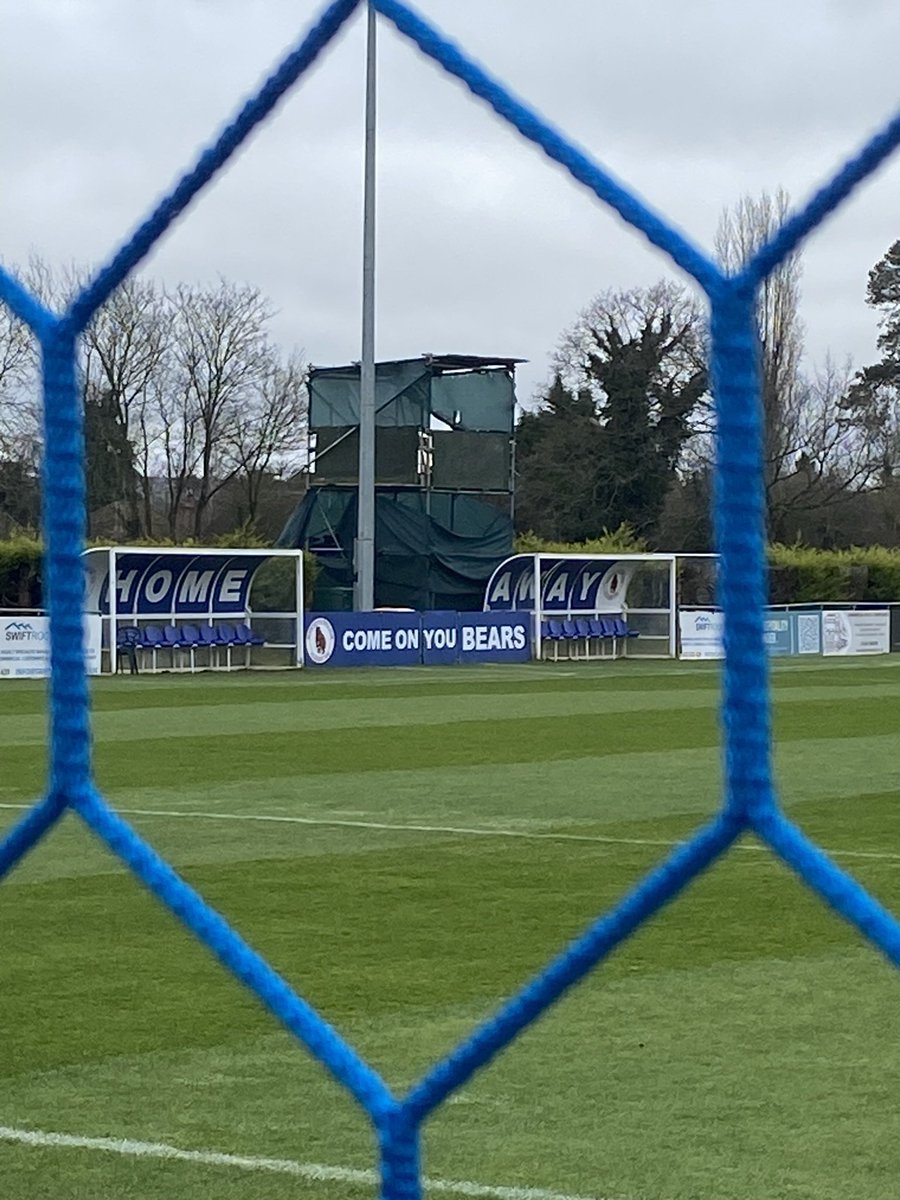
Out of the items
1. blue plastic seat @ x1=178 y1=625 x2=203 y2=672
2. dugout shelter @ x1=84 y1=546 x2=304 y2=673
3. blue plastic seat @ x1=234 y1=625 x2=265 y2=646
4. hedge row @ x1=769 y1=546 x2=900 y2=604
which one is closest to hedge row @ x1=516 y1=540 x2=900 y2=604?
hedge row @ x1=769 y1=546 x2=900 y2=604

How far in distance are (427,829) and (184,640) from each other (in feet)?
50.7

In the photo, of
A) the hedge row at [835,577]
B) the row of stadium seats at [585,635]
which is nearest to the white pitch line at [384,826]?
the hedge row at [835,577]

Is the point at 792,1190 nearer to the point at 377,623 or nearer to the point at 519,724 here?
the point at 519,724

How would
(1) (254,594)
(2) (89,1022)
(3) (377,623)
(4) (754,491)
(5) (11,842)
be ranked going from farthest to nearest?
(1) (254,594), (3) (377,623), (2) (89,1022), (5) (11,842), (4) (754,491)

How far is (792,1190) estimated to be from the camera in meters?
3.80

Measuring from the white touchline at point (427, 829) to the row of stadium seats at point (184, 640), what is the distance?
553 inches

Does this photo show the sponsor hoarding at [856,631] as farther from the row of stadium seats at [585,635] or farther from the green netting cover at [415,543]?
the green netting cover at [415,543]

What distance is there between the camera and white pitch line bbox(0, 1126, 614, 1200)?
3811mm

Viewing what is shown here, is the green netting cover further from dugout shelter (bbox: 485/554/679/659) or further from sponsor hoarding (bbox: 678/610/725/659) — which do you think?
sponsor hoarding (bbox: 678/610/725/659)

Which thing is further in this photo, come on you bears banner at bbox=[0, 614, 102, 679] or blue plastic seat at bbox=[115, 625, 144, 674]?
blue plastic seat at bbox=[115, 625, 144, 674]

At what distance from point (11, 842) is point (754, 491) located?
857mm

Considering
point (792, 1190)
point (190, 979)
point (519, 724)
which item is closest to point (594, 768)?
point (519, 724)

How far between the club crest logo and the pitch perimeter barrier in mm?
23392

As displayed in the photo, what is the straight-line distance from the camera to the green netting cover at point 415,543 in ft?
101
